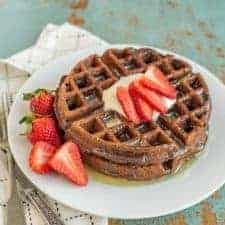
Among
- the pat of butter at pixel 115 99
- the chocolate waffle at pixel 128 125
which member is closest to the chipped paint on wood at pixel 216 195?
the chocolate waffle at pixel 128 125

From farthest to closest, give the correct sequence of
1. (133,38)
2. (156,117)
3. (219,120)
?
(133,38), (219,120), (156,117)

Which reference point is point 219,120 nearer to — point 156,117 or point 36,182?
point 156,117

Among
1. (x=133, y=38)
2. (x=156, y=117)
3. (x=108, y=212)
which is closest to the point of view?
(x=108, y=212)

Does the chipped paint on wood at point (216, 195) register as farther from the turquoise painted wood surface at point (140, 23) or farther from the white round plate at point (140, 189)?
the turquoise painted wood surface at point (140, 23)

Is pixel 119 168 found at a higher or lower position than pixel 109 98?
lower

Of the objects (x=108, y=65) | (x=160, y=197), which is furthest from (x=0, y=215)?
(x=108, y=65)

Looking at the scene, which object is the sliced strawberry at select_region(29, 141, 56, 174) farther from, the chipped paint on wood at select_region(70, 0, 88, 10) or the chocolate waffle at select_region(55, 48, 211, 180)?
the chipped paint on wood at select_region(70, 0, 88, 10)

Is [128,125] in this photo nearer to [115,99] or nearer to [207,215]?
[115,99]
